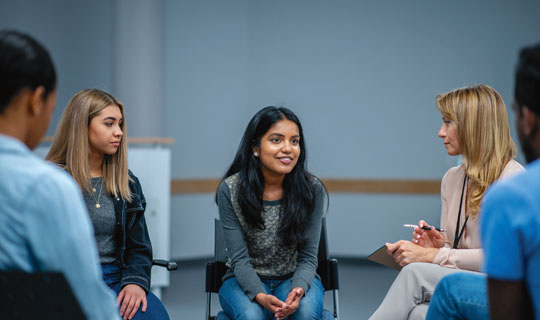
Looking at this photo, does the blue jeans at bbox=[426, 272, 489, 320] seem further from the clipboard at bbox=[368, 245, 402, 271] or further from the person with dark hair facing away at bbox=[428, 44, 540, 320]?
the clipboard at bbox=[368, 245, 402, 271]

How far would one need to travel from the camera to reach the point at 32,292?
1141mm

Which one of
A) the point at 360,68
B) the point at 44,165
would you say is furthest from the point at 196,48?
the point at 44,165

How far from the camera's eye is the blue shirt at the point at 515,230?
113cm

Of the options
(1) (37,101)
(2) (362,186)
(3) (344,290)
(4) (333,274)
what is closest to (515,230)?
(1) (37,101)

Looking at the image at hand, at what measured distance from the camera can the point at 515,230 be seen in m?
1.14

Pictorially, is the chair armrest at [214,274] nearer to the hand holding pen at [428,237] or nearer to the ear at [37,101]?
the hand holding pen at [428,237]

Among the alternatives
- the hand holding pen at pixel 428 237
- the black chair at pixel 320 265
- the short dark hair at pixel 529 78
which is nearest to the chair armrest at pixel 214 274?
the black chair at pixel 320 265

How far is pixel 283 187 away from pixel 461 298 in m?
1.21

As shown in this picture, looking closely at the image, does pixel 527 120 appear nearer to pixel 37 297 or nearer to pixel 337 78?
pixel 37 297

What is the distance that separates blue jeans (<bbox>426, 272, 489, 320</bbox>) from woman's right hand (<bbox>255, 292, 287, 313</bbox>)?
0.74m

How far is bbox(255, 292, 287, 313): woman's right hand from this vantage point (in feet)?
7.36

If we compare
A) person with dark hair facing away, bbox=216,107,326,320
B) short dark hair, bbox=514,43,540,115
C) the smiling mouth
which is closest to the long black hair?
person with dark hair facing away, bbox=216,107,326,320

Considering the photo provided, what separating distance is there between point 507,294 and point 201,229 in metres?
5.07

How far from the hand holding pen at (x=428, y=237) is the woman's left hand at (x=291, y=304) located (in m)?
0.64
